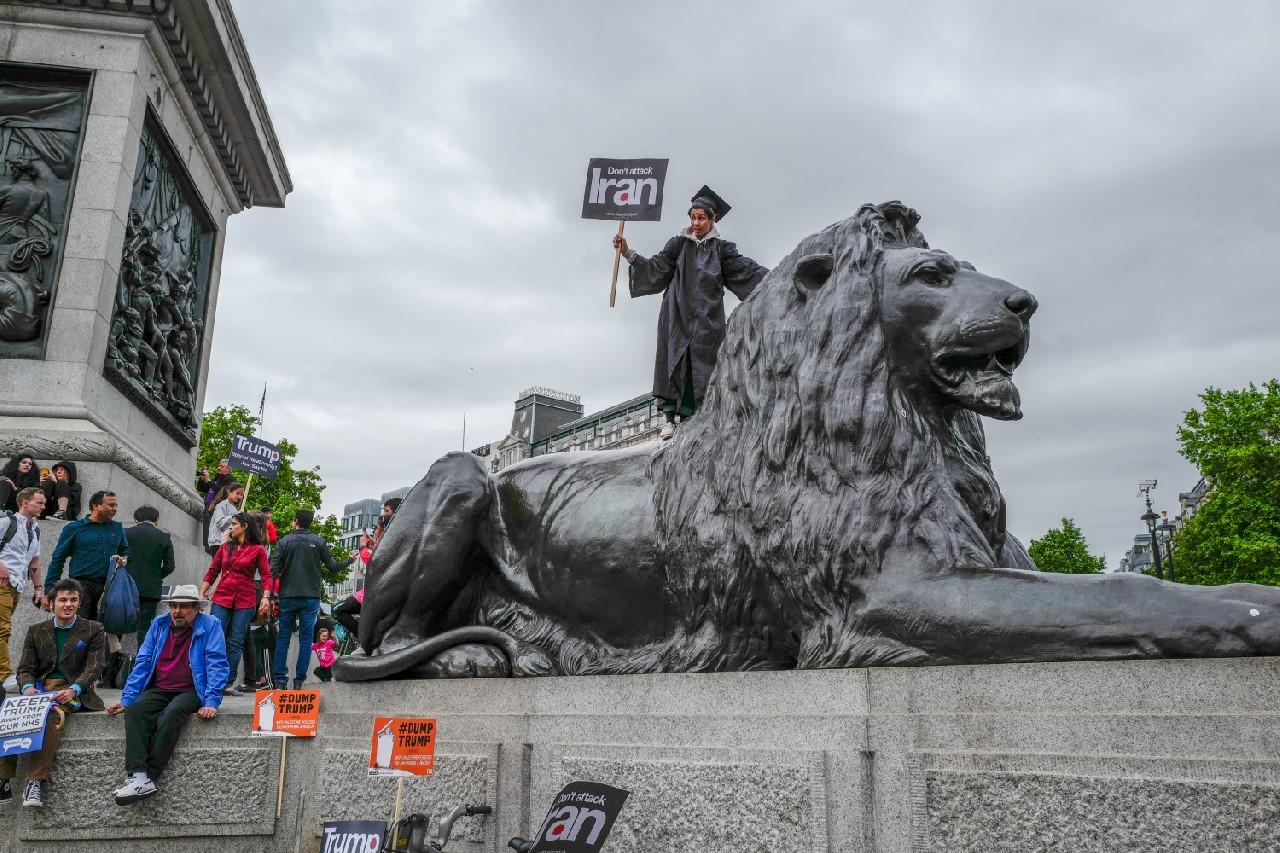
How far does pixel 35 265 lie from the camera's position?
11562mm

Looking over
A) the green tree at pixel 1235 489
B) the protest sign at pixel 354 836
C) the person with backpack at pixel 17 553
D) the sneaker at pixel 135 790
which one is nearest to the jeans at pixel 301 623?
the person with backpack at pixel 17 553

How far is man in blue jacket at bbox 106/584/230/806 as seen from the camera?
6.00 meters

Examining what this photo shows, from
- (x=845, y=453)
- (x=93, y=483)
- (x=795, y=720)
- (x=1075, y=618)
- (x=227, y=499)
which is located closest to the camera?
(x=1075, y=618)

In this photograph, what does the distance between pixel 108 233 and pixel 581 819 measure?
34.7 ft

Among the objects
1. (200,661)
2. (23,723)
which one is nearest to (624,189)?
(200,661)

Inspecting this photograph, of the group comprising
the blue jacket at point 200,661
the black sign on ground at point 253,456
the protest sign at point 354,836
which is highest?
the black sign on ground at point 253,456

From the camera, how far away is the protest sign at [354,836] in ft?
14.7

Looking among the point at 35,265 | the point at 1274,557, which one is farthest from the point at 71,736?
the point at 1274,557

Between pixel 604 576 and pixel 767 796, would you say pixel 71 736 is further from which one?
pixel 767 796

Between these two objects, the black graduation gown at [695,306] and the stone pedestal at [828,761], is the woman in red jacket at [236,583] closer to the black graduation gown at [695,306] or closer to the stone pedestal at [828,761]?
the stone pedestal at [828,761]

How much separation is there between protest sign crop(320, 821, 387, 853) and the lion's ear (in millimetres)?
3095

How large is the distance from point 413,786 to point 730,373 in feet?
8.42

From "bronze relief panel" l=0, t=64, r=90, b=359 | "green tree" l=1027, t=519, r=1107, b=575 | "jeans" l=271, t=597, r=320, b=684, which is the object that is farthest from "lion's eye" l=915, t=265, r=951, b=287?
"green tree" l=1027, t=519, r=1107, b=575

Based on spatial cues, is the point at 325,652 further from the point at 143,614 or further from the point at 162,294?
the point at 143,614
